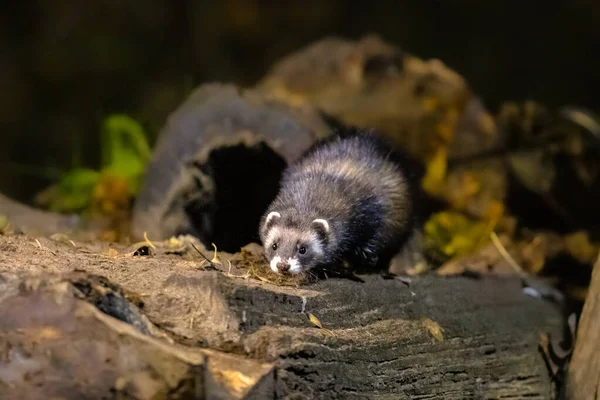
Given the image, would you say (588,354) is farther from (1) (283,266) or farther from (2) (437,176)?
(2) (437,176)

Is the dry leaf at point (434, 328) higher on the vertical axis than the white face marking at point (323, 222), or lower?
lower

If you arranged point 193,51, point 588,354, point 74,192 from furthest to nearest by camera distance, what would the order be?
point 193,51, point 74,192, point 588,354

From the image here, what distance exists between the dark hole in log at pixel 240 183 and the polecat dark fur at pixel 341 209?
322mm

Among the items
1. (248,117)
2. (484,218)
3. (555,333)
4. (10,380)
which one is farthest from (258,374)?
(484,218)

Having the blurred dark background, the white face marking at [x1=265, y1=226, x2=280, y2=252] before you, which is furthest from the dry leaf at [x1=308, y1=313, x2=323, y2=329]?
the blurred dark background

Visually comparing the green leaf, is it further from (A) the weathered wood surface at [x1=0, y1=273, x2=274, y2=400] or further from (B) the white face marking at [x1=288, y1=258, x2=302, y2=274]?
(A) the weathered wood surface at [x1=0, y1=273, x2=274, y2=400]

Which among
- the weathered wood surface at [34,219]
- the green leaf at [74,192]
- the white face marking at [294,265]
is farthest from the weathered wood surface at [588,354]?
the green leaf at [74,192]

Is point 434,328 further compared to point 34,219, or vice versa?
point 34,219

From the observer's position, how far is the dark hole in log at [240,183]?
4.61m

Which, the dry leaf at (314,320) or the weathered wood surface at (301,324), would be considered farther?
the dry leaf at (314,320)

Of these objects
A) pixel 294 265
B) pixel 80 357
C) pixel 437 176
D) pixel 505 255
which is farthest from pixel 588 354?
pixel 80 357

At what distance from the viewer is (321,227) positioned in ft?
13.0

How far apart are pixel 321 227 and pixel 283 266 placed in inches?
22.4

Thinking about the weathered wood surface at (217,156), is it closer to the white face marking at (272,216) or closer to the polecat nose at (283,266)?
the white face marking at (272,216)
